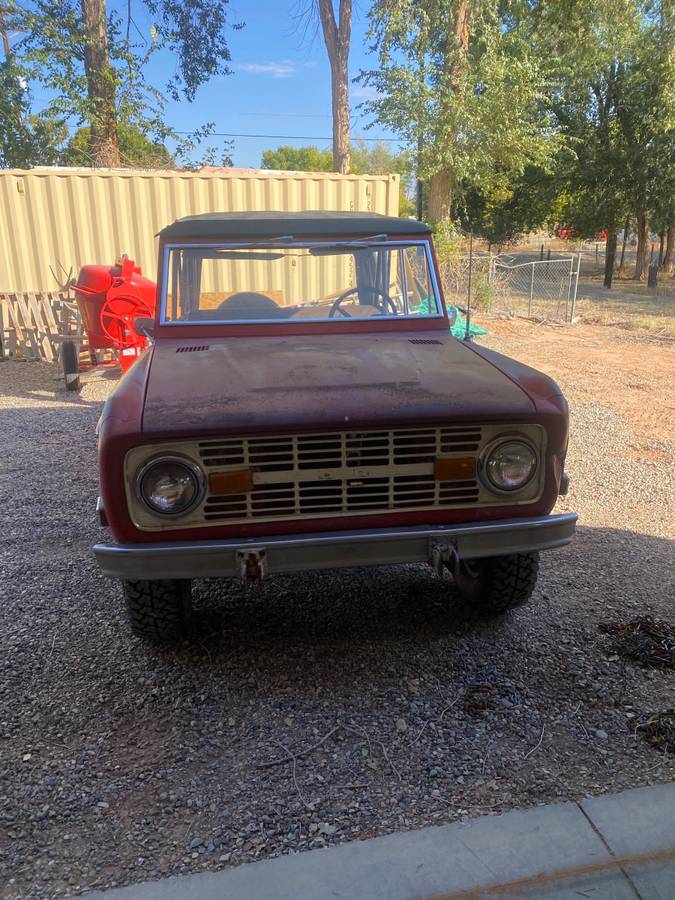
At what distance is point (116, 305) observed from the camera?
780 centimetres

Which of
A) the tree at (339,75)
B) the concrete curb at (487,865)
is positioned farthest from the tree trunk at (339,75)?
the concrete curb at (487,865)

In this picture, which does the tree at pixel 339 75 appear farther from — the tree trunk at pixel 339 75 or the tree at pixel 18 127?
the tree at pixel 18 127

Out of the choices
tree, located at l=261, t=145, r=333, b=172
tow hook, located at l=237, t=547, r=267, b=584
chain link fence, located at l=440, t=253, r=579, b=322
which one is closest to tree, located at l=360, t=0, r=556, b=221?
chain link fence, located at l=440, t=253, r=579, b=322

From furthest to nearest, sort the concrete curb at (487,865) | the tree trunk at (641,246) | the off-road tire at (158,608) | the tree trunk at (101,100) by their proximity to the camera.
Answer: the tree trunk at (641,246)
the tree trunk at (101,100)
the off-road tire at (158,608)
the concrete curb at (487,865)

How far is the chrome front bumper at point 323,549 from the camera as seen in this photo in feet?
8.34

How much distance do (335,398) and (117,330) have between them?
19.6ft

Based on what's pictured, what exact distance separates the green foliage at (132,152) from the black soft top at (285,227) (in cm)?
1610

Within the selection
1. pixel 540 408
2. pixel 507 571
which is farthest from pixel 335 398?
pixel 507 571

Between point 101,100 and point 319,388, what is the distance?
663 inches

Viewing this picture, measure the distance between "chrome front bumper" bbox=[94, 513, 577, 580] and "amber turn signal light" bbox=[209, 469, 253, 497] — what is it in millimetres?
191

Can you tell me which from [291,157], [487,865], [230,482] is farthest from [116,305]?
[291,157]

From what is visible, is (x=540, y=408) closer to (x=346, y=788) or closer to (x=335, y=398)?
(x=335, y=398)

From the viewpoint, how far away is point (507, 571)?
10.4 ft

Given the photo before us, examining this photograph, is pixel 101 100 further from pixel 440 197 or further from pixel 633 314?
pixel 633 314
